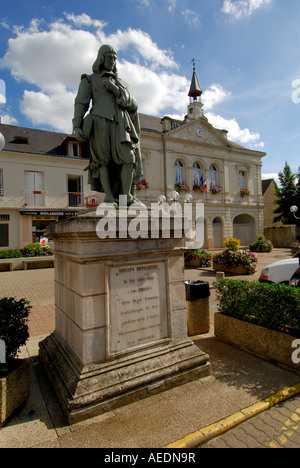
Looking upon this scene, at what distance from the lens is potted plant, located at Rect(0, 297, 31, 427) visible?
2.53 metres

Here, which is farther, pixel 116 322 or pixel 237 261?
pixel 237 261

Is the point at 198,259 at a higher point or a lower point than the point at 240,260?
lower

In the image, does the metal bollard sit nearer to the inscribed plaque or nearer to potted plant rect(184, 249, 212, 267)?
the inscribed plaque

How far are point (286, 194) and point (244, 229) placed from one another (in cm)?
1184

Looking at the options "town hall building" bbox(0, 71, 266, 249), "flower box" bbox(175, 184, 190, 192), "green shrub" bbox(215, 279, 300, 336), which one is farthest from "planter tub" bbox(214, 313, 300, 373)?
"flower box" bbox(175, 184, 190, 192)

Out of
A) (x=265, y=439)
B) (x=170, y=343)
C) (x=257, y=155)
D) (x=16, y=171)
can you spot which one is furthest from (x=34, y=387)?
(x=257, y=155)

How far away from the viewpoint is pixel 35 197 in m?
20.7

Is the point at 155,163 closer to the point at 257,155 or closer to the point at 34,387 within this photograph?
the point at 257,155

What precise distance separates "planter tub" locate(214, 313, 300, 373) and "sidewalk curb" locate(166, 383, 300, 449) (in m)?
0.48

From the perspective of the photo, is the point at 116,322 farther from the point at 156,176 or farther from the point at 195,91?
the point at 195,91

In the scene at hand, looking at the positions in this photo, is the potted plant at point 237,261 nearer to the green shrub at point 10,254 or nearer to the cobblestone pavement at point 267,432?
the cobblestone pavement at point 267,432

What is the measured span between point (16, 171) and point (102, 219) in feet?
66.5

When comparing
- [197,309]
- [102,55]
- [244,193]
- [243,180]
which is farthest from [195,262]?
[243,180]

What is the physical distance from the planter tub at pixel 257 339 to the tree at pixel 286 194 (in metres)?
35.0
